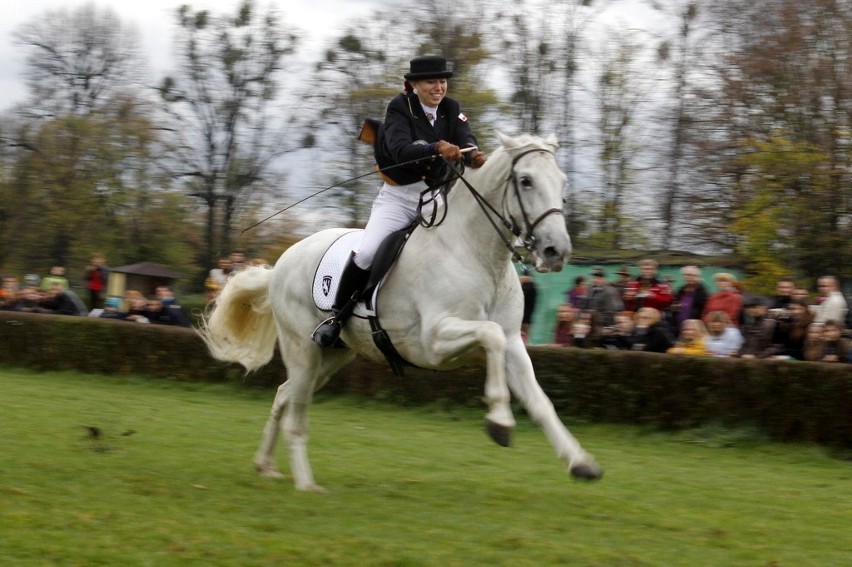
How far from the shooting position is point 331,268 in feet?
26.9

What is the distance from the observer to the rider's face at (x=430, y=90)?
24.4 feet

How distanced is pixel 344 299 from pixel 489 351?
5.42 feet

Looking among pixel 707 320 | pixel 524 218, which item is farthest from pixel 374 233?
pixel 707 320

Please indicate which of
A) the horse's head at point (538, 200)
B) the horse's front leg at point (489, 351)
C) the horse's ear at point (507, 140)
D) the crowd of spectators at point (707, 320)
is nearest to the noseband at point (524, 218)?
the horse's head at point (538, 200)

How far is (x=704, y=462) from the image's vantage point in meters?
10.8

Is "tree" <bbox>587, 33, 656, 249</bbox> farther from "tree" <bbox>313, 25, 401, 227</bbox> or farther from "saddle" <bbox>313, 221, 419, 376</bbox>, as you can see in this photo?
"saddle" <bbox>313, 221, 419, 376</bbox>

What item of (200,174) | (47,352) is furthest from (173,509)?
(200,174)

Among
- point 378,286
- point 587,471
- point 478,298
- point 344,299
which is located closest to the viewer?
point 587,471

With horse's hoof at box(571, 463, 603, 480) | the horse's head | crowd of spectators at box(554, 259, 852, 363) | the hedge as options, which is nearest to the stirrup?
the horse's head

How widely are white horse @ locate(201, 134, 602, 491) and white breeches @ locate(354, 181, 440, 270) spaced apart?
0.85 ft

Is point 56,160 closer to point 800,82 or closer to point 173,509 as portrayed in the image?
point 800,82

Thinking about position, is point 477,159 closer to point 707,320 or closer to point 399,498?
point 399,498

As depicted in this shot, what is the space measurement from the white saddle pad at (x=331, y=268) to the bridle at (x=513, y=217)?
1.21 metres

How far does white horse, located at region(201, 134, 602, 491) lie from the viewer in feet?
21.2
